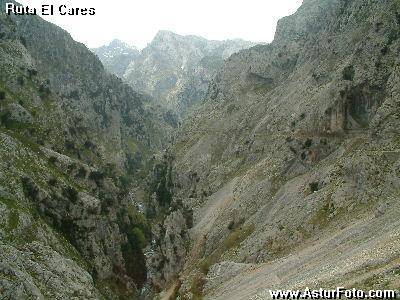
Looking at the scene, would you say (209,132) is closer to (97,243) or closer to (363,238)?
(97,243)

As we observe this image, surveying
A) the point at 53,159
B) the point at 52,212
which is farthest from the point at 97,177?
the point at 52,212

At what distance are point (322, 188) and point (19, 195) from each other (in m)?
64.8

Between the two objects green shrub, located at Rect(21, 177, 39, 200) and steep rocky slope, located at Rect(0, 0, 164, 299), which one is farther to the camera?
green shrub, located at Rect(21, 177, 39, 200)

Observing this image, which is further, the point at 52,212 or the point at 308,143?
the point at 308,143

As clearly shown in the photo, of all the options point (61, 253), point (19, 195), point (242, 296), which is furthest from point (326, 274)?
point (19, 195)

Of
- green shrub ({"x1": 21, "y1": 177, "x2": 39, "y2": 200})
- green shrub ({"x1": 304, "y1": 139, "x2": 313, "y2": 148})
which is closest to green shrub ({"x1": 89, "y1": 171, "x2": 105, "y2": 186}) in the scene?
green shrub ({"x1": 21, "y1": 177, "x2": 39, "y2": 200})

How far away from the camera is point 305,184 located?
352 ft

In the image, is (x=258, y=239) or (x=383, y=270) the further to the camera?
(x=258, y=239)

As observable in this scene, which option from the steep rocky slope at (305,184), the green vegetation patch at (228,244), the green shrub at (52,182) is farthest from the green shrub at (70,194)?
the green vegetation patch at (228,244)

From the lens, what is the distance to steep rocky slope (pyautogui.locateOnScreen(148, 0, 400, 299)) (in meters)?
72.2

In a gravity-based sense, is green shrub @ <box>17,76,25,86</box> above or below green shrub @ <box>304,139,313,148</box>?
above

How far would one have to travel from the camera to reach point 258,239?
99500 mm

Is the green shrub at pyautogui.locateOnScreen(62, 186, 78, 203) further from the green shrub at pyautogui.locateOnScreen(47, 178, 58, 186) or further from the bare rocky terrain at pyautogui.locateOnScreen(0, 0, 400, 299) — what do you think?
the green shrub at pyautogui.locateOnScreen(47, 178, 58, 186)

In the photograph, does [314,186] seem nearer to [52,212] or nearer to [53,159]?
[52,212]
